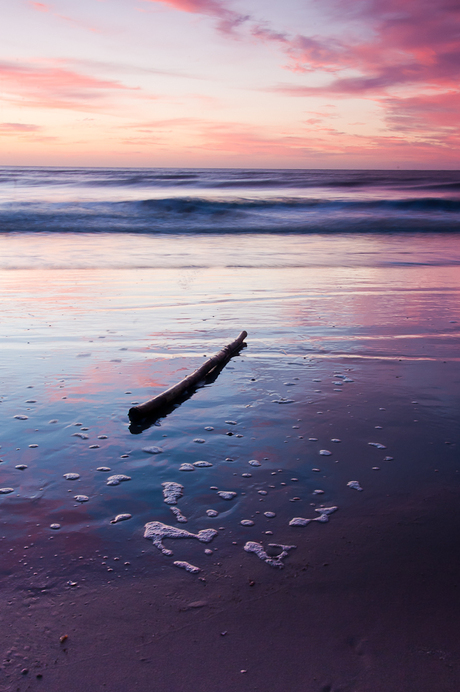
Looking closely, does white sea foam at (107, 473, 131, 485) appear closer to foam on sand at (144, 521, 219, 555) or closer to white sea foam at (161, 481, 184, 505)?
white sea foam at (161, 481, 184, 505)

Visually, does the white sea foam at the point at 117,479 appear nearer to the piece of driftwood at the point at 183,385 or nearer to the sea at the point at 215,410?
the sea at the point at 215,410

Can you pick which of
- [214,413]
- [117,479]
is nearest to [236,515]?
[117,479]

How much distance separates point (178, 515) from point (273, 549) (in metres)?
0.61

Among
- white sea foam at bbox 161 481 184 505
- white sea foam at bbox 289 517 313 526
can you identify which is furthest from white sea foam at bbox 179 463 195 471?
white sea foam at bbox 289 517 313 526

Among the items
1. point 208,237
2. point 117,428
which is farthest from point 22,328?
point 208,237

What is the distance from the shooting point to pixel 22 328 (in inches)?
275

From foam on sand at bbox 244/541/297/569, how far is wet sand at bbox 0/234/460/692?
0.12 ft

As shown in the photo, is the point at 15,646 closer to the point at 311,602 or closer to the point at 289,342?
the point at 311,602

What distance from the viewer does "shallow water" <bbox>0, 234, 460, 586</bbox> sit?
115 inches

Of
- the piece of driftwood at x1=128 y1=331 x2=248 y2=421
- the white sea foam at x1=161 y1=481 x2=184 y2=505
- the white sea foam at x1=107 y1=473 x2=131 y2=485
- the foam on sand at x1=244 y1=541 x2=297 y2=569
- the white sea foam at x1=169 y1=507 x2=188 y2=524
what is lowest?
the foam on sand at x1=244 y1=541 x2=297 y2=569

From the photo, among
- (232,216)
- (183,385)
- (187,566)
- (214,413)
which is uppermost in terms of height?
(232,216)

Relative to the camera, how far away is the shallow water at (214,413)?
9.58 feet

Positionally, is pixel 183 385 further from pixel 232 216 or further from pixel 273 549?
pixel 232 216

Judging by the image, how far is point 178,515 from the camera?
3014 millimetres
